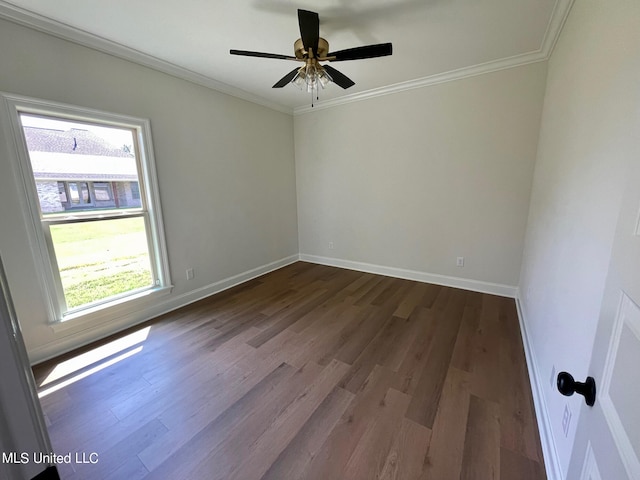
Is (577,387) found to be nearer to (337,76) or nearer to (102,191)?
(337,76)

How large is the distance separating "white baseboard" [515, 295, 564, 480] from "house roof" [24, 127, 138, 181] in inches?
146

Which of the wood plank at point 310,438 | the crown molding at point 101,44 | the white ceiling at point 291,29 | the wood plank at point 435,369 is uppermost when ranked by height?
the white ceiling at point 291,29

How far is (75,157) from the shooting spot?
2264mm

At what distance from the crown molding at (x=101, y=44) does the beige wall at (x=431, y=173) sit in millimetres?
1633

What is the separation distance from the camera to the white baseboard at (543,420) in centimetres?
122

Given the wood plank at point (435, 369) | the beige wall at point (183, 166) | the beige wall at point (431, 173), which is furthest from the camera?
the beige wall at point (431, 173)

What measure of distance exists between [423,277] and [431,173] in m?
1.42

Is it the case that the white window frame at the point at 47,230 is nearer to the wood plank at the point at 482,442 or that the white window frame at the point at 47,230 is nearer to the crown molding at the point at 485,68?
the crown molding at the point at 485,68

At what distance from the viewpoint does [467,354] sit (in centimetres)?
213

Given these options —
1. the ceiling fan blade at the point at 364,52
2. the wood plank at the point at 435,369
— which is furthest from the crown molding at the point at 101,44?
the wood plank at the point at 435,369

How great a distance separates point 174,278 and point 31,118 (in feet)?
5.91

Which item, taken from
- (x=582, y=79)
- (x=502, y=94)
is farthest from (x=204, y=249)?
(x=502, y=94)

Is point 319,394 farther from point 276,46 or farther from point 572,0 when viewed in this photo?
point 572,0

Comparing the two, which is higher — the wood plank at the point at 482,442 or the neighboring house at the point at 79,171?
the neighboring house at the point at 79,171
